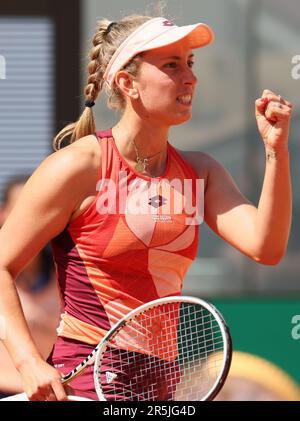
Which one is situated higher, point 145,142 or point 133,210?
point 145,142

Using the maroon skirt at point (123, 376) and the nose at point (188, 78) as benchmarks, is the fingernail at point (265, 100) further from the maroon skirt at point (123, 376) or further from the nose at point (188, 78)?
the maroon skirt at point (123, 376)

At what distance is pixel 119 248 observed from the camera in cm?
307

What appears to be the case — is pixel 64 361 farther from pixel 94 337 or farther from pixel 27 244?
pixel 27 244

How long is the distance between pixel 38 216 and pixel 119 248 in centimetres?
23

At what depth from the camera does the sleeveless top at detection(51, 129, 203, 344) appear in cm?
308

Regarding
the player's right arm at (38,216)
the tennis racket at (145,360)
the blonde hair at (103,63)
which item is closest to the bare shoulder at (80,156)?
the player's right arm at (38,216)

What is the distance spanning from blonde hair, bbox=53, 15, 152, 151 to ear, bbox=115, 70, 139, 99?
0.05 feet

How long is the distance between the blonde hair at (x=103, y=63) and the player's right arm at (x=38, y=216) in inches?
12.0

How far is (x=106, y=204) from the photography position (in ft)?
10.1

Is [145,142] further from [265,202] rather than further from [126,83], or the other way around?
[265,202]

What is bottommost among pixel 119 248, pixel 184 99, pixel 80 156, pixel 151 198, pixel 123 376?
pixel 123 376

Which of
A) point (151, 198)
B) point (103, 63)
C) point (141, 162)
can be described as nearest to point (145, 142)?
point (141, 162)

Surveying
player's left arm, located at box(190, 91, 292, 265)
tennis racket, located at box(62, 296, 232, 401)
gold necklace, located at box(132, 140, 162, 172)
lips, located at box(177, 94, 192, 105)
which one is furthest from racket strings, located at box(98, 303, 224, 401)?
lips, located at box(177, 94, 192, 105)

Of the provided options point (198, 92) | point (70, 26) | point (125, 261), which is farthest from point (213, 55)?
point (125, 261)
